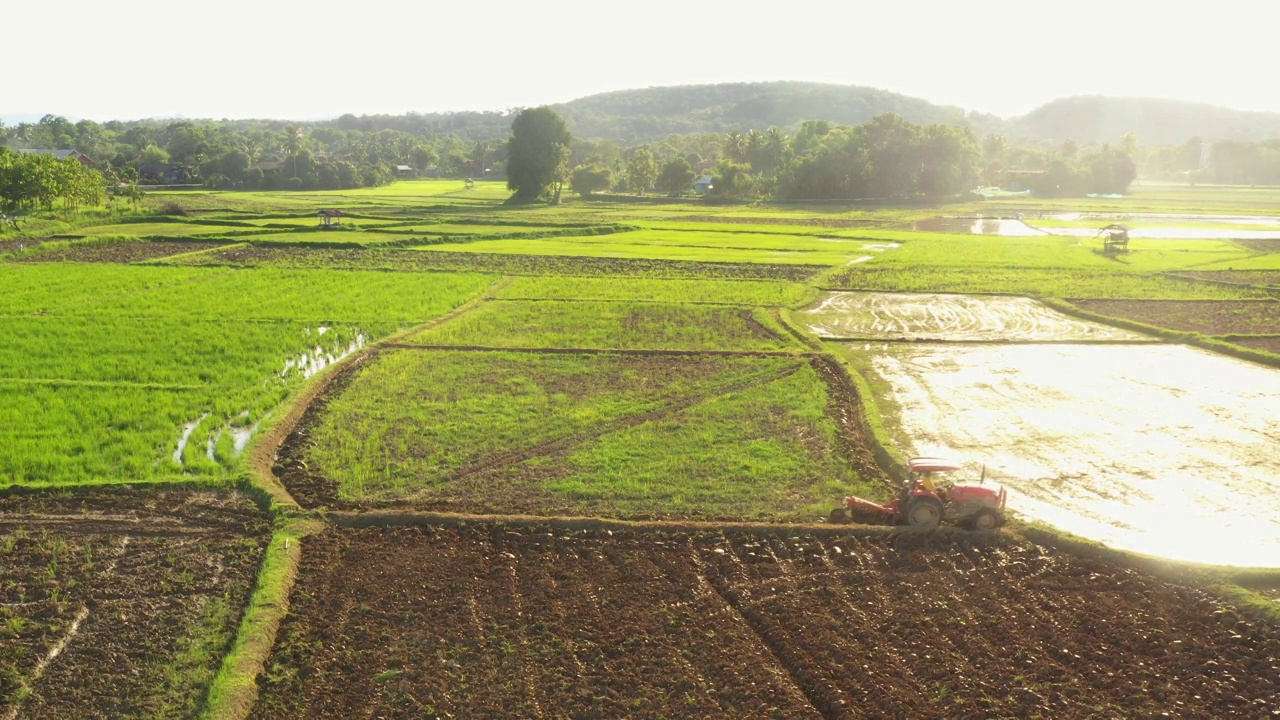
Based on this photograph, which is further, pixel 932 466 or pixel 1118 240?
pixel 1118 240

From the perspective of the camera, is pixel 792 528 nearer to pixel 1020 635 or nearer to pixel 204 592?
pixel 1020 635

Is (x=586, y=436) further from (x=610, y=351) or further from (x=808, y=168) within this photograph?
(x=808, y=168)

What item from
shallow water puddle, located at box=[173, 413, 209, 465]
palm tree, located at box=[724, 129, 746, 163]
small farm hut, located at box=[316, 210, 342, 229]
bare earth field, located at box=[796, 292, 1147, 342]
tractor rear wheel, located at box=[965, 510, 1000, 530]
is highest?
palm tree, located at box=[724, 129, 746, 163]

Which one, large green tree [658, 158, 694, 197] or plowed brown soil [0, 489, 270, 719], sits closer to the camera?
plowed brown soil [0, 489, 270, 719]

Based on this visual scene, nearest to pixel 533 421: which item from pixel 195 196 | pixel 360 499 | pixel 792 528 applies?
pixel 360 499

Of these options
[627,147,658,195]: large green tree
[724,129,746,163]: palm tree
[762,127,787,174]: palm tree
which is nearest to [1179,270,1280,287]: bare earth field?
[627,147,658,195]: large green tree

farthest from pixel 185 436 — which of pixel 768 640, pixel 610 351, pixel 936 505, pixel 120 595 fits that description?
pixel 936 505

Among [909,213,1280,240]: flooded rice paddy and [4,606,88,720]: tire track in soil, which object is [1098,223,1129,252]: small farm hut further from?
[4,606,88,720]: tire track in soil
